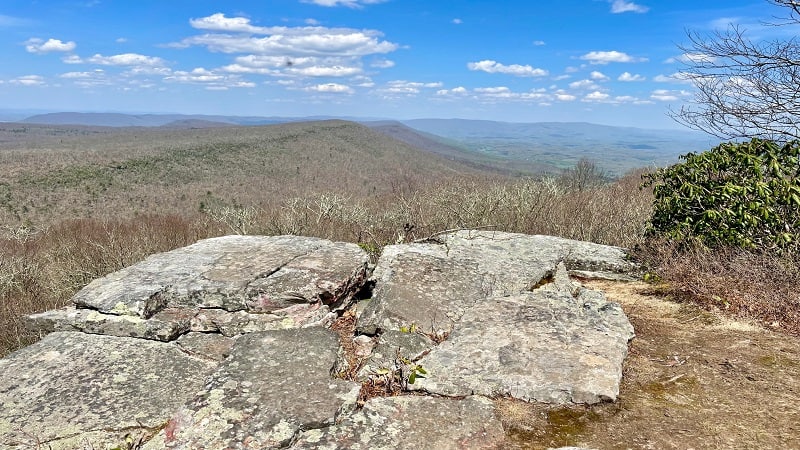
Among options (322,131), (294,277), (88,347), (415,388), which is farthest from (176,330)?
(322,131)

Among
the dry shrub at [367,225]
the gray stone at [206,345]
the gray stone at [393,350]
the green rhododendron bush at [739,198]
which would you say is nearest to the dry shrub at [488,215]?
the dry shrub at [367,225]

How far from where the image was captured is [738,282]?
15.0 ft

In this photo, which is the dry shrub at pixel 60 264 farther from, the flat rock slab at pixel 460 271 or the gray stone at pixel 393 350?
the gray stone at pixel 393 350

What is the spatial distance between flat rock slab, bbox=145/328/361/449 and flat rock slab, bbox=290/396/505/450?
112mm

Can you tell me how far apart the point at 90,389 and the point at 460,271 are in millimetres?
3062

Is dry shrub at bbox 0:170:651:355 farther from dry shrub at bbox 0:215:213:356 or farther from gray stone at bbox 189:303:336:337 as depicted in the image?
gray stone at bbox 189:303:336:337

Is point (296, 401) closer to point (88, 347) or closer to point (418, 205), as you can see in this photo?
point (88, 347)

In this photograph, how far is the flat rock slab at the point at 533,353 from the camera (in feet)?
9.74

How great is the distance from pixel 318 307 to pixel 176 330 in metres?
1.11


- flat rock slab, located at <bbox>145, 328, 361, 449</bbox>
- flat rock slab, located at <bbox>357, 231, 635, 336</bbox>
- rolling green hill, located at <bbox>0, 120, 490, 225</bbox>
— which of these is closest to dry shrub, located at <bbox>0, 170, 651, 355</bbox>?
flat rock slab, located at <bbox>357, 231, 635, 336</bbox>

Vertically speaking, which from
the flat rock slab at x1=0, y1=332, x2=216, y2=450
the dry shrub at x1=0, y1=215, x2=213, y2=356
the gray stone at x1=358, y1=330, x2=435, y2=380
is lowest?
the dry shrub at x1=0, y1=215, x2=213, y2=356

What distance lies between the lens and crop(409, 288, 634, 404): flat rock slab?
9.74ft

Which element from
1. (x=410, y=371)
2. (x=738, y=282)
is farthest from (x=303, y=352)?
(x=738, y=282)

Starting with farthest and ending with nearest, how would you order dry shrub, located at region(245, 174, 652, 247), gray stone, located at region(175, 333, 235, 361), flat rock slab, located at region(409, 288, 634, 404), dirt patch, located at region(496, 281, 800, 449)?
dry shrub, located at region(245, 174, 652, 247)
gray stone, located at region(175, 333, 235, 361)
flat rock slab, located at region(409, 288, 634, 404)
dirt patch, located at region(496, 281, 800, 449)
